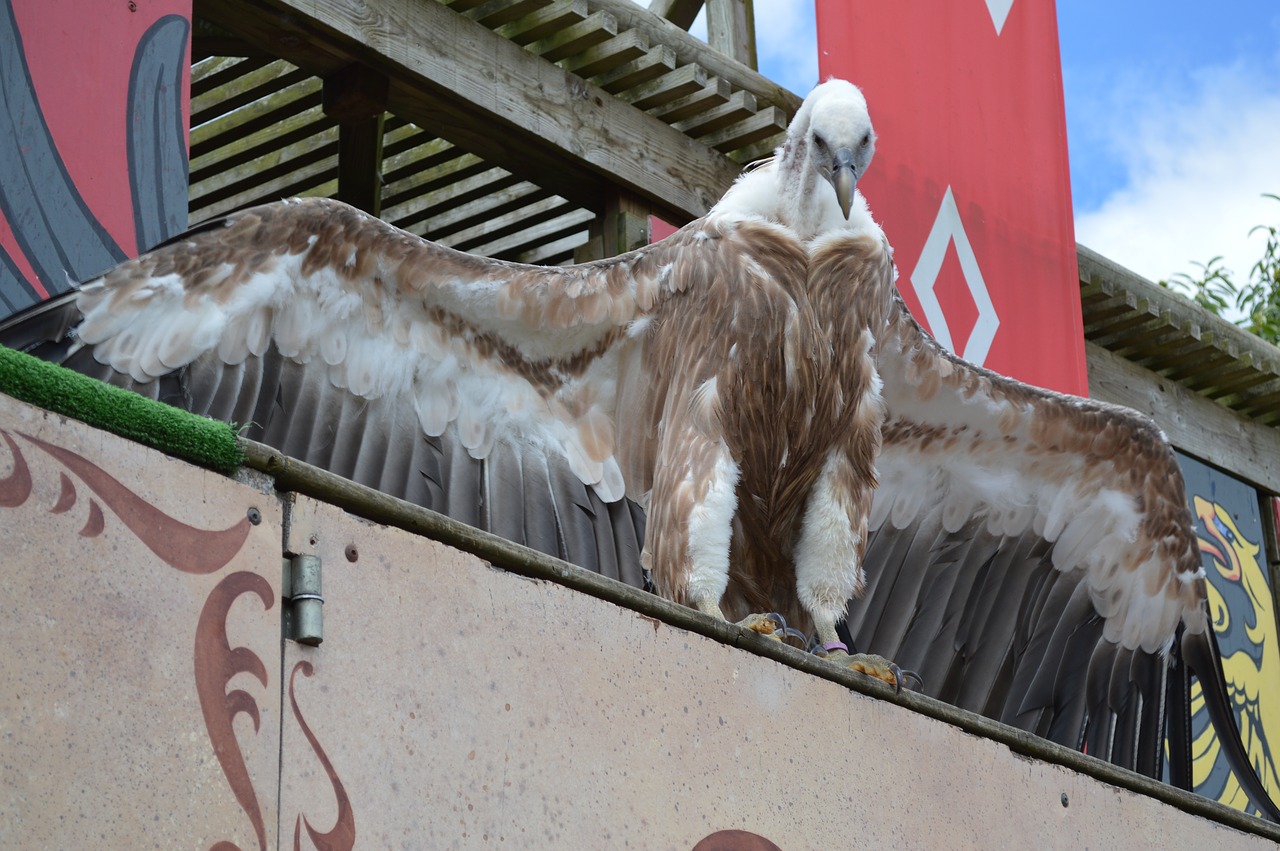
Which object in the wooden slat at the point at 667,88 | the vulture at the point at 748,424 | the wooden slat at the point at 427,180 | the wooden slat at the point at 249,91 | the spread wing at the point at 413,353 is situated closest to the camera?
the spread wing at the point at 413,353

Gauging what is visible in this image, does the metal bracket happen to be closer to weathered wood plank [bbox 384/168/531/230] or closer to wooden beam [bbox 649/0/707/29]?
weathered wood plank [bbox 384/168/531/230]

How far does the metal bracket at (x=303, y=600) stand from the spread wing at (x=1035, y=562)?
A: 3804 mm

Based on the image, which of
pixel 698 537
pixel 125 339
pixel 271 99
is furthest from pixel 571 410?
pixel 271 99

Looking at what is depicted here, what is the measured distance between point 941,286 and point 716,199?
1133mm

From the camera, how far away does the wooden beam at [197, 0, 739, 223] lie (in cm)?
746

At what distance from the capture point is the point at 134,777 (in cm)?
299

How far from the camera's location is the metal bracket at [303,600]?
11.1ft

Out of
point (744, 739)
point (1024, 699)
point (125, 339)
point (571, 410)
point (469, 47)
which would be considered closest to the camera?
point (744, 739)

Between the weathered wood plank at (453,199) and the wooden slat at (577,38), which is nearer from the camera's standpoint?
the wooden slat at (577,38)

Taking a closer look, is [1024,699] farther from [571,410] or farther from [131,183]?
[131,183]

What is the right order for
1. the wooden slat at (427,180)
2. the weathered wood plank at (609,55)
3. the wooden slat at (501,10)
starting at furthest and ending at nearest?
the wooden slat at (427,180) < the weathered wood plank at (609,55) < the wooden slat at (501,10)

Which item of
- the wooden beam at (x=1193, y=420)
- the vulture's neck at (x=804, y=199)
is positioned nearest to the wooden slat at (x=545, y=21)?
the vulture's neck at (x=804, y=199)

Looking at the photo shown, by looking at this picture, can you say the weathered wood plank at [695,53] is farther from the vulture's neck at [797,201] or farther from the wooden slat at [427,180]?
the vulture's neck at [797,201]

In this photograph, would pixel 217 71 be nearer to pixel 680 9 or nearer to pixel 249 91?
pixel 249 91
